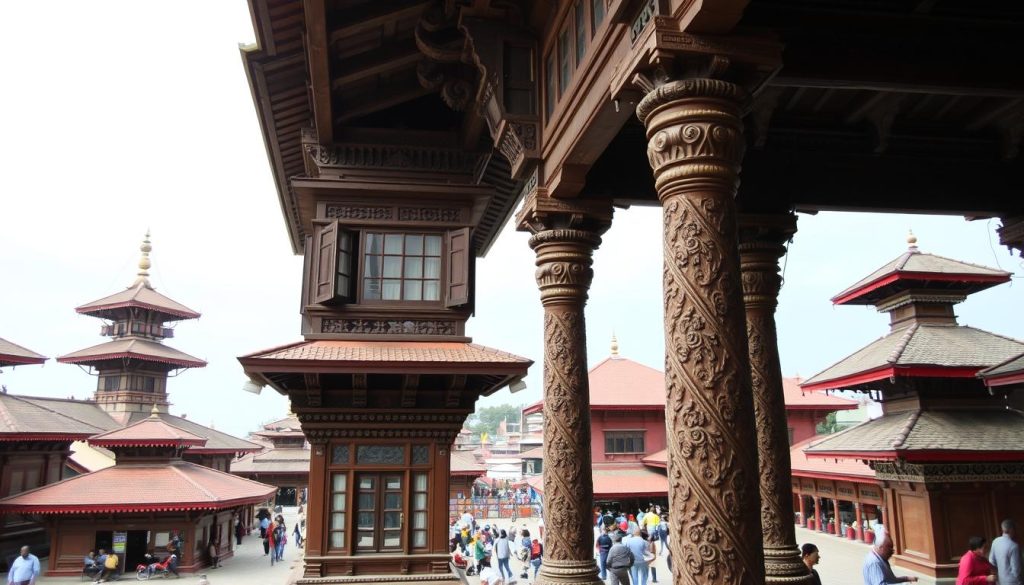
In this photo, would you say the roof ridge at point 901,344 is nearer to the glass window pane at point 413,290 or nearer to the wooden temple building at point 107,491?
the glass window pane at point 413,290

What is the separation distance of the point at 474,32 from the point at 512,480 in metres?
67.2

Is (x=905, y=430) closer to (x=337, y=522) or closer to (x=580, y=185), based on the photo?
(x=337, y=522)

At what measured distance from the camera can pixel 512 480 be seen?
70.9 meters

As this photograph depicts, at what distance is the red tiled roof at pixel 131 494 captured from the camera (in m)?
20.9

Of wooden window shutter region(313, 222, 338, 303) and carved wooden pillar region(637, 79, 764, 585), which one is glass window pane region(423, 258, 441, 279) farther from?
carved wooden pillar region(637, 79, 764, 585)

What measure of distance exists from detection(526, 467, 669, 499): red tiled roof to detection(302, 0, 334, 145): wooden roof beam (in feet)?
66.5

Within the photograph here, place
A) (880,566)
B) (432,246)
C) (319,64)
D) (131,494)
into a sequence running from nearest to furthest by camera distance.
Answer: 1. (880,566)
2. (319,64)
3. (432,246)
4. (131,494)

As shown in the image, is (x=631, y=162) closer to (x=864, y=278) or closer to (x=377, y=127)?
(x=377, y=127)

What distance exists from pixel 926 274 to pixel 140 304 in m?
35.6

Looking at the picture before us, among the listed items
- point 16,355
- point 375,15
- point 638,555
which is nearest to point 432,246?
point 375,15

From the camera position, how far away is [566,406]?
22.0ft

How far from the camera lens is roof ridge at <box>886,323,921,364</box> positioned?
1736 cm

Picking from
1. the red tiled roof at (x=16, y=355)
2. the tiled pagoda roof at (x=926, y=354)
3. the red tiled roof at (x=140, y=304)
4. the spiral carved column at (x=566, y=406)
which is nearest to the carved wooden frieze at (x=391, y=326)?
the spiral carved column at (x=566, y=406)

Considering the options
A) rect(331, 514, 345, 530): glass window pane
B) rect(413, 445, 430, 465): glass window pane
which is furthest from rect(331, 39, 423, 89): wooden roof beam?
rect(331, 514, 345, 530): glass window pane
